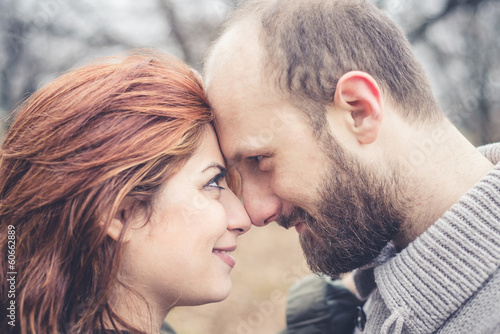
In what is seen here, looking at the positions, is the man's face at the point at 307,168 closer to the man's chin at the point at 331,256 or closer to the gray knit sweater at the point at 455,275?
the man's chin at the point at 331,256

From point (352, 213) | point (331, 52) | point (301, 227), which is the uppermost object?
point (331, 52)

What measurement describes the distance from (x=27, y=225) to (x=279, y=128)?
1094 mm

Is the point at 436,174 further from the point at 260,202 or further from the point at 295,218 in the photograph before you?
the point at 260,202

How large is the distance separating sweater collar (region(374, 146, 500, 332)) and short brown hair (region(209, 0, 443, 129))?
1.63 ft

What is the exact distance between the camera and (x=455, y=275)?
1.61 m

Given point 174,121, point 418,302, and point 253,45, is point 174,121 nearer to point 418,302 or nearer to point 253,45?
point 253,45

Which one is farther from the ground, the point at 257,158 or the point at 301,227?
the point at 257,158

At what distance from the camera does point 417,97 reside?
6.53ft

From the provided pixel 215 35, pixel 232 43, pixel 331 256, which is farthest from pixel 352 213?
pixel 215 35

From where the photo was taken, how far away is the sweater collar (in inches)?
62.3

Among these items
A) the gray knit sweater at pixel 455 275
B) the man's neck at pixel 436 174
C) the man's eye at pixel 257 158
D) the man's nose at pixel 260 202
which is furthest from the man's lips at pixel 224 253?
the man's neck at pixel 436 174

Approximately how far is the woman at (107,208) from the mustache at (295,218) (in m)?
0.37

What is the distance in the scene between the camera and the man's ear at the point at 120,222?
1676mm

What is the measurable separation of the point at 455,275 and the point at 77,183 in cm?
144
